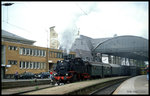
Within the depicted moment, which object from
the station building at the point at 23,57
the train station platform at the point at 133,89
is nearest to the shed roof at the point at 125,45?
the station building at the point at 23,57

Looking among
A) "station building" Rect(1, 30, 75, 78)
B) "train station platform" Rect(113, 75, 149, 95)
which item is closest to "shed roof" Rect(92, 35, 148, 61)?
"station building" Rect(1, 30, 75, 78)

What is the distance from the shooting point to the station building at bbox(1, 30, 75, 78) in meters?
41.8

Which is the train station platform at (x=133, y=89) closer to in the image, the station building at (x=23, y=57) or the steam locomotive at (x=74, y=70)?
the steam locomotive at (x=74, y=70)

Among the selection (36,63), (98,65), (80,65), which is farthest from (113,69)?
(80,65)

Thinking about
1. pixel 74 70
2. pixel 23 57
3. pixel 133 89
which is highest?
pixel 23 57

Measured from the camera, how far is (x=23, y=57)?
152 feet

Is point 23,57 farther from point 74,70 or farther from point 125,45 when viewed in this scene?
point 74,70

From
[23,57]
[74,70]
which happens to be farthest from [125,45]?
[74,70]

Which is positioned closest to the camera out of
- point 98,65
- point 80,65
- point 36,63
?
point 80,65

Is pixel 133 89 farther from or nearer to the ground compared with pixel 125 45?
nearer to the ground

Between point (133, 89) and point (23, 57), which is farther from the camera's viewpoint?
point (23, 57)

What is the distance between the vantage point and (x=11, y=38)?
5212 cm

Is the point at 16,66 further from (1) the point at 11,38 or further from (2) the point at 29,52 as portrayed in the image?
(1) the point at 11,38

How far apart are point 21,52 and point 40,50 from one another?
20.6 feet
